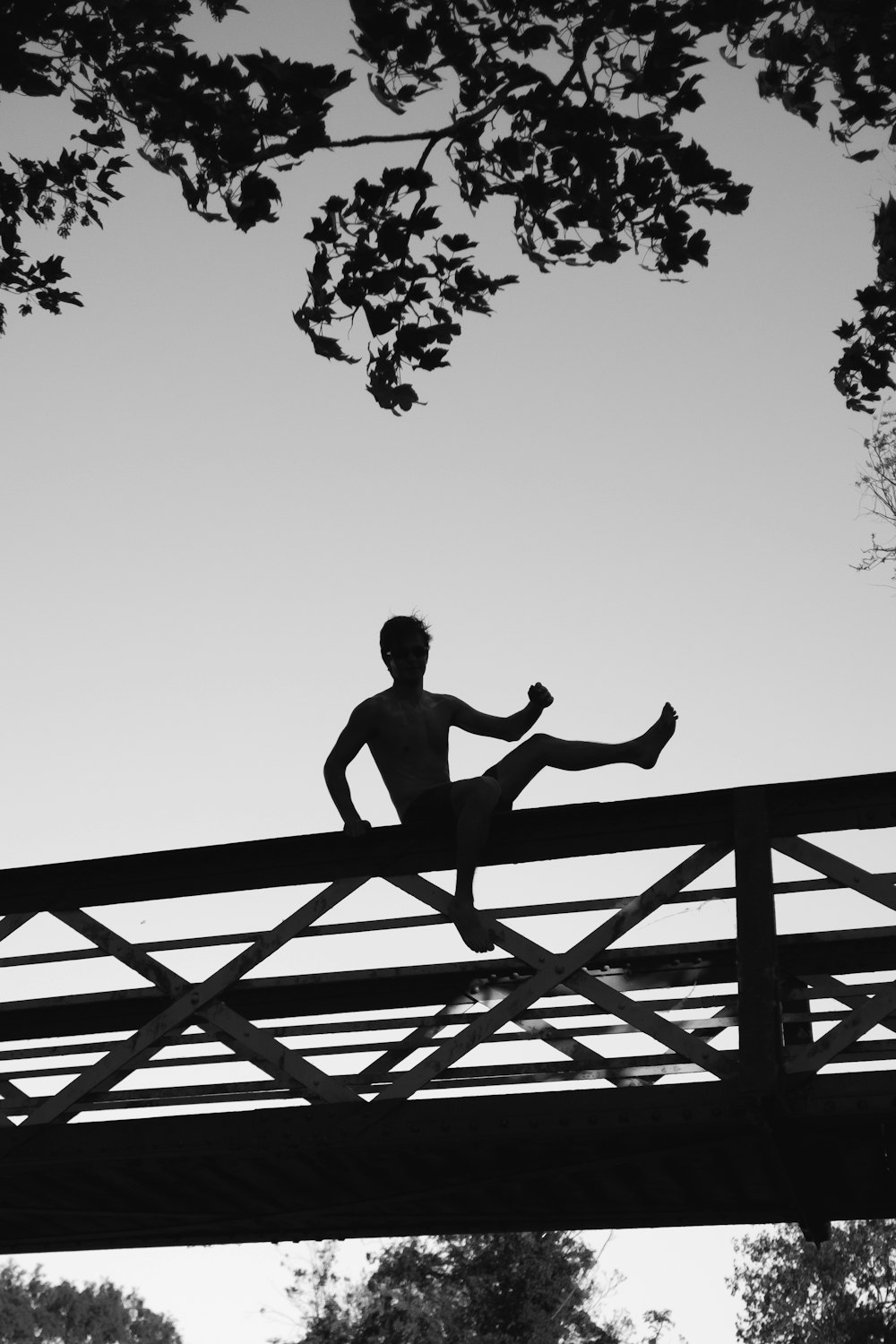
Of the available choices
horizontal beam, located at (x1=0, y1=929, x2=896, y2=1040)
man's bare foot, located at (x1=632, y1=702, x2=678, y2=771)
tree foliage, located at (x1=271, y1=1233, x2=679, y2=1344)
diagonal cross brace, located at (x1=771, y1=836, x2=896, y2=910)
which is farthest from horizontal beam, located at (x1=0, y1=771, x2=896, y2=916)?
tree foliage, located at (x1=271, y1=1233, x2=679, y2=1344)

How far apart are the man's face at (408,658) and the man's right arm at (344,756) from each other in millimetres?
281

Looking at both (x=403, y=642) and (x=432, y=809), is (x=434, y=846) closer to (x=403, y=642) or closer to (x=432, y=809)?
(x=432, y=809)

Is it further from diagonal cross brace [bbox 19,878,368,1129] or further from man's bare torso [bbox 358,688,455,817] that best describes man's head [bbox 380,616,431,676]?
diagonal cross brace [bbox 19,878,368,1129]

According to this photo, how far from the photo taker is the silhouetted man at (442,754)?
6.28 meters

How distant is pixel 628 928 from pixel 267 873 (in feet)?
5.34

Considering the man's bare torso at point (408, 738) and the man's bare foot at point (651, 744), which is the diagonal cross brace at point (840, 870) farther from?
the man's bare torso at point (408, 738)

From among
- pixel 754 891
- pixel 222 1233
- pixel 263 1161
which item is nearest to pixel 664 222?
pixel 754 891

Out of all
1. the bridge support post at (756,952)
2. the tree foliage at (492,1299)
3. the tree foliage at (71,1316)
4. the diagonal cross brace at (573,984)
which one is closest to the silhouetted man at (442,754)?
the diagonal cross brace at (573,984)

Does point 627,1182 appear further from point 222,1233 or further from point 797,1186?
point 222,1233

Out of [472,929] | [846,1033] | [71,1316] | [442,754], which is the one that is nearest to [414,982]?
[472,929]

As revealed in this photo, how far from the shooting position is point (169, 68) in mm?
6980

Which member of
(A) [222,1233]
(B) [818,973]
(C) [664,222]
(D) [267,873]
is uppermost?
(C) [664,222]

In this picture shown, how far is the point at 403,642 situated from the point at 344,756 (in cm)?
66

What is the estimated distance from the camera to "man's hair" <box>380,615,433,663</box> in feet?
24.8
